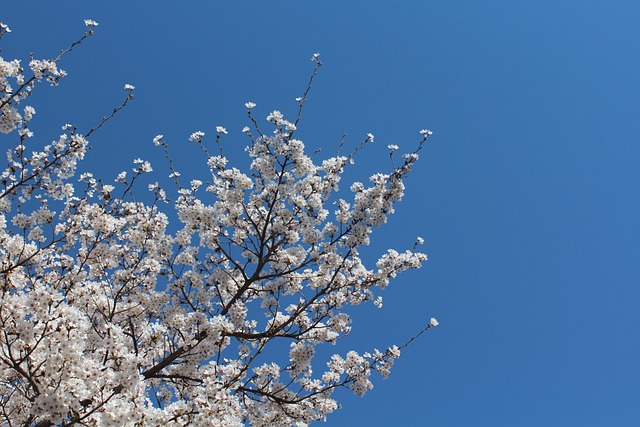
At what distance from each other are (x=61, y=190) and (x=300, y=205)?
4.96 metres

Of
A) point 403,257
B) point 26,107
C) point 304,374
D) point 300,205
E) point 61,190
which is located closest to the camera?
point 26,107

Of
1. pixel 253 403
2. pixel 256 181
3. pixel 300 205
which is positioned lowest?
pixel 253 403

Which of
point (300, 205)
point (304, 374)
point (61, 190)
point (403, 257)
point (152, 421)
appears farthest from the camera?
point (304, 374)

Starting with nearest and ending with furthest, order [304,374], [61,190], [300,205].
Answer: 1. [61,190]
2. [300,205]
3. [304,374]

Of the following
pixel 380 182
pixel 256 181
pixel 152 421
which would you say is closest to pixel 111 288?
pixel 256 181

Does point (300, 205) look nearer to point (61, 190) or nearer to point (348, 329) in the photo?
point (348, 329)

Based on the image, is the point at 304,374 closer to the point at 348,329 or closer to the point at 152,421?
the point at 348,329

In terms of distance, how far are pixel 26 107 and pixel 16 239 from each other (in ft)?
8.60

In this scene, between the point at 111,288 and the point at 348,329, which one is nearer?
the point at 111,288

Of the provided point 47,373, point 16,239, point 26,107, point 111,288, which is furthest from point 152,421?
point 26,107

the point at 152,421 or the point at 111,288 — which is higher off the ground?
the point at 111,288

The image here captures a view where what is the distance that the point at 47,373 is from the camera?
21.4 ft

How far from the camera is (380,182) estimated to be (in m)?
10.6

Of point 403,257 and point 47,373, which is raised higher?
point 403,257
